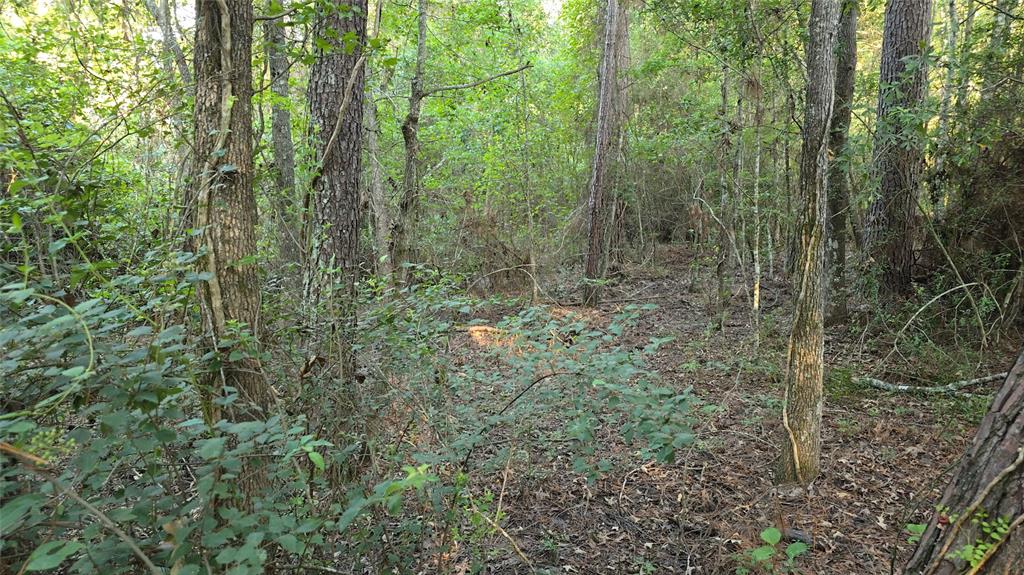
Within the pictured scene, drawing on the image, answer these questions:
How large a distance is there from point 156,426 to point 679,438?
2.04m

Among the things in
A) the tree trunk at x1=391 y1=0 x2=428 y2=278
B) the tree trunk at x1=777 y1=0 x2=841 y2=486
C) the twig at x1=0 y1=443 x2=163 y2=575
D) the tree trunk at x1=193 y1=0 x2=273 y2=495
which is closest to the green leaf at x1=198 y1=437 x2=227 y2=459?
the twig at x1=0 y1=443 x2=163 y2=575

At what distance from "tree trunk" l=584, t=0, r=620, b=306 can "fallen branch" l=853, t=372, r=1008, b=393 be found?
4.70 m

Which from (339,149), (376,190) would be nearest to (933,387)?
(339,149)

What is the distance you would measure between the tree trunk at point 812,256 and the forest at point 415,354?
0.07 feet

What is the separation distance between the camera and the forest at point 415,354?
5.57ft

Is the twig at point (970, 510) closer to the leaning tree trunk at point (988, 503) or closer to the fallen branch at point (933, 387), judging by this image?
the leaning tree trunk at point (988, 503)

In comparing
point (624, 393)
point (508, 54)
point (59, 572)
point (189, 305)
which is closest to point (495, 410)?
point (624, 393)

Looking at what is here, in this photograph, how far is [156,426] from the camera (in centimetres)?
165

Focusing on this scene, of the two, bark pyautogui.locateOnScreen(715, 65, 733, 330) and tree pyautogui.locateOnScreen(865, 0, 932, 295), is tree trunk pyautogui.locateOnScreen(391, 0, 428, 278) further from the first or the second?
tree pyautogui.locateOnScreen(865, 0, 932, 295)

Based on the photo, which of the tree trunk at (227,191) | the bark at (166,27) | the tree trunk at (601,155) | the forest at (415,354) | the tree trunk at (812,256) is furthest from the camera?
the tree trunk at (601,155)

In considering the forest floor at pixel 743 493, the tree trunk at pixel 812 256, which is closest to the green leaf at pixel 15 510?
the forest floor at pixel 743 493

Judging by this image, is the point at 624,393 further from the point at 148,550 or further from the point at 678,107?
the point at 678,107

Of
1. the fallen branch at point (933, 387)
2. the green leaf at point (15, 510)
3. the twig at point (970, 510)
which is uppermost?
the green leaf at point (15, 510)

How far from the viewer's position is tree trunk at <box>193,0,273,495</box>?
220 cm
